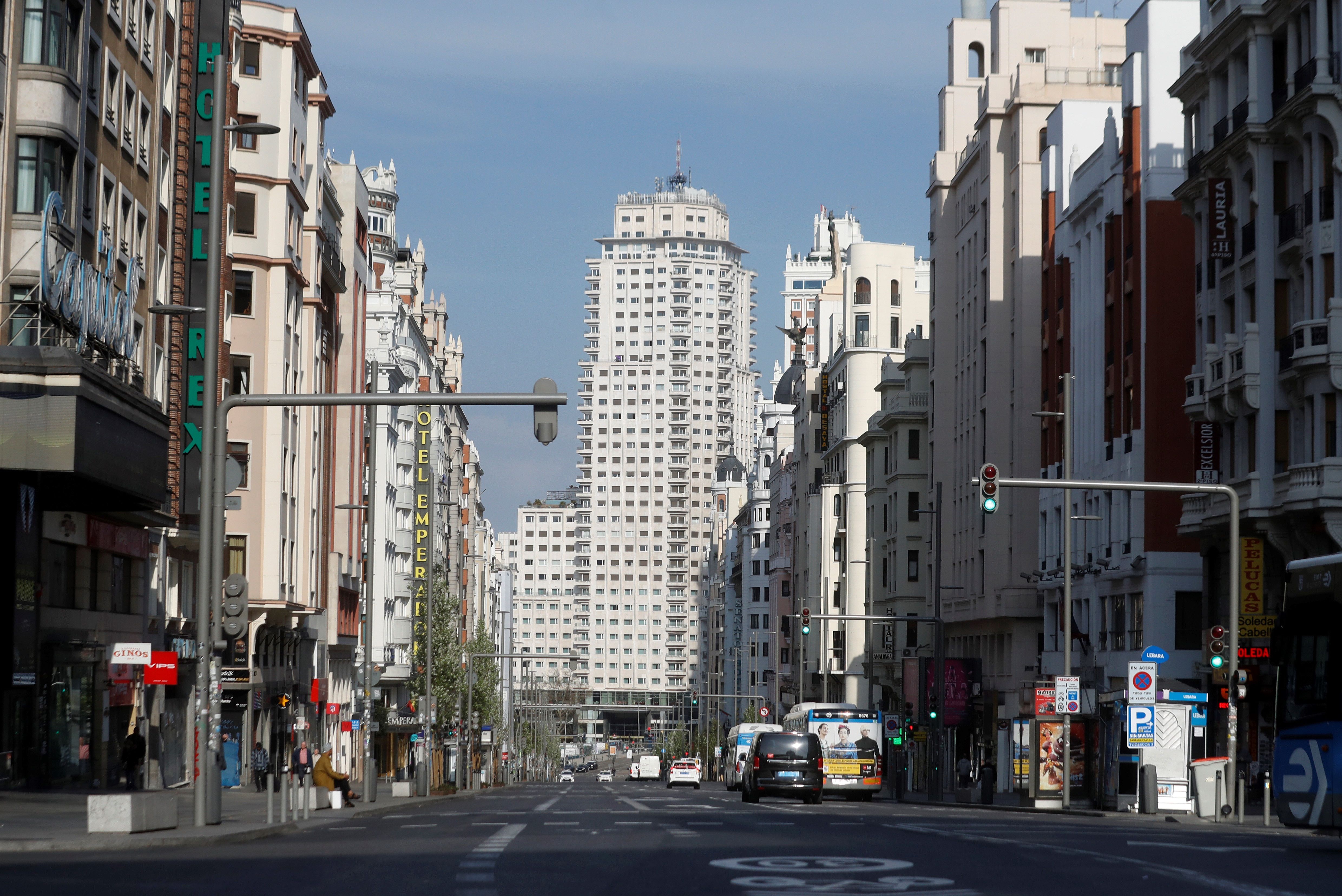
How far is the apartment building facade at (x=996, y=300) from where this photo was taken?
241 ft

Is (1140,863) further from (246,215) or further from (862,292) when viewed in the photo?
(862,292)

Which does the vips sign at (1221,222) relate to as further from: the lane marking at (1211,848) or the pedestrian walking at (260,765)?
the pedestrian walking at (260,765)

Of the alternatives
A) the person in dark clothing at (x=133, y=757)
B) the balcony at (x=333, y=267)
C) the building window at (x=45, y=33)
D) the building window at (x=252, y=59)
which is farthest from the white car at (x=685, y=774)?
the building window at (x=45, y=33)

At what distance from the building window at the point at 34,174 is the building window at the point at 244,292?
24298 millimetres

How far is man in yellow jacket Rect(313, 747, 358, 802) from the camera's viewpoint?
39.3 metres

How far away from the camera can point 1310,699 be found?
23.3m

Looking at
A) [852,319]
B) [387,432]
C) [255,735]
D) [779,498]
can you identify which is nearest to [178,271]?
[255,735]

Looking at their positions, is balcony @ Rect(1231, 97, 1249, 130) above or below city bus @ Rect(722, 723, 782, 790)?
above

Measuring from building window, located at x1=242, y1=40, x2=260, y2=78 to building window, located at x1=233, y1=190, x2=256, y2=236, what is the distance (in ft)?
13.1

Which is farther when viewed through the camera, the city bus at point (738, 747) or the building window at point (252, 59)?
the city bus at point (738, 747)

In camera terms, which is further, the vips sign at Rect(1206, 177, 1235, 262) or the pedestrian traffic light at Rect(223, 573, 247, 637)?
the vips sign at Rect(1206, 177, 1235, 262)

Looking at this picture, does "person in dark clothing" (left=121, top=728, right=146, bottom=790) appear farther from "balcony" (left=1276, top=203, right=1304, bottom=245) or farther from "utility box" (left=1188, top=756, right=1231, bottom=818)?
"balcony" (left=1276, top=203, right=1304, bottom=245)

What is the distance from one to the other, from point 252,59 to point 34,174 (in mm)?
26504

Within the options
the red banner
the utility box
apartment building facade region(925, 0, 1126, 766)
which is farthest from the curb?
apartment building facade region(925, 0, 1126, 766)
